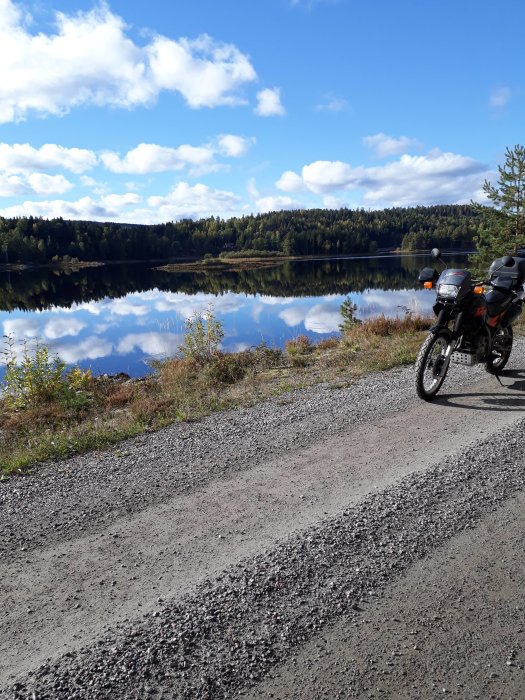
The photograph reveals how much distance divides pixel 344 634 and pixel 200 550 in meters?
1.27

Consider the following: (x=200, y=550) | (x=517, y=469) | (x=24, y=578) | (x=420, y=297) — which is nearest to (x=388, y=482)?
(x=517, y=469)

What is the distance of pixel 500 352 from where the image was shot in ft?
26.8

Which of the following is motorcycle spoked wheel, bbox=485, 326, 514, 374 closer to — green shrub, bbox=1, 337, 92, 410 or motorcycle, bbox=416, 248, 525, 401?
motorcycle, bbox=416, 248, 525, 401

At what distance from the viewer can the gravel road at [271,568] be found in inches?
103

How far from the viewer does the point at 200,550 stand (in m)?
3.68

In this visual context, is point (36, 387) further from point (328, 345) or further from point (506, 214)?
point (506, 214)

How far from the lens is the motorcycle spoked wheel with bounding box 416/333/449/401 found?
23.0ft

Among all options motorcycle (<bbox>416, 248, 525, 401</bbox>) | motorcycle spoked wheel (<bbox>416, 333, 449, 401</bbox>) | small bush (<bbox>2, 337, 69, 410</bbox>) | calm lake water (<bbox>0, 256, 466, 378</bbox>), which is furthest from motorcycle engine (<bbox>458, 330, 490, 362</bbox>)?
calm lake water (<bbox>0, 256, 466, 378</bbox>)

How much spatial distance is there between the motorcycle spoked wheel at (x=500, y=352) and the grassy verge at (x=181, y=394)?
69.8 inches

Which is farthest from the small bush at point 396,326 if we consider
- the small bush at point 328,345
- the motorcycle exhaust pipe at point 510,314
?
the motorcycle exhaust pipe at point 510,314

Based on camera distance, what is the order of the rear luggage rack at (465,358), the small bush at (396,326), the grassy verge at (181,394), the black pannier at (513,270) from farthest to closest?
the small bush at (396,326) → the black pannier at (513,270) → the rear luggage rack at (465,358) → the grassy verge at (181,394)

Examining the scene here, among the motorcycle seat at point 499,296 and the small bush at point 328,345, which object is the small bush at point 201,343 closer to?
the small bush at point 328,345

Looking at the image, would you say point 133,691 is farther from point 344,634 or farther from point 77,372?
point 77,372

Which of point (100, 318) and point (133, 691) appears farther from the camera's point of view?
point (100, 318)
